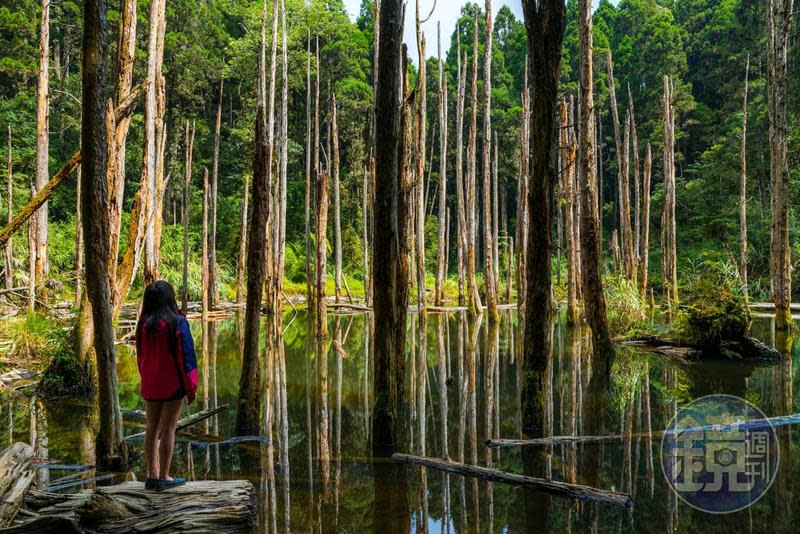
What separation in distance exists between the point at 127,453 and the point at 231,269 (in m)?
24.8

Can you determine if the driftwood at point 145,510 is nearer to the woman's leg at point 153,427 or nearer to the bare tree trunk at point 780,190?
the woman's leg at point 153,427

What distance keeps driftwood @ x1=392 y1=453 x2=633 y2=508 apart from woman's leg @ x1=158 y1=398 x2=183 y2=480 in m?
2.05

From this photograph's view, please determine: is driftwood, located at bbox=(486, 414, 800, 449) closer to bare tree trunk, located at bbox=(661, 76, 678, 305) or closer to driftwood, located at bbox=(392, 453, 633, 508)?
driftwood, located at bbox=(392, 453, 633, 508)

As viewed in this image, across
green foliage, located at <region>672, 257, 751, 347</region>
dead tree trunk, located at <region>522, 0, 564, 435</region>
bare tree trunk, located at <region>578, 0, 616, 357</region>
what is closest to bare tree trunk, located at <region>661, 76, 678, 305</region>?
green foliage, located at <region>672, 257, 751, 347</region>

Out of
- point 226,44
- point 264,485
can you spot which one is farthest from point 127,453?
point 226,44

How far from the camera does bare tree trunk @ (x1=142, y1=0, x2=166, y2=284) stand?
9852 mm

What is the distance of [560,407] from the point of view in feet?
24.2

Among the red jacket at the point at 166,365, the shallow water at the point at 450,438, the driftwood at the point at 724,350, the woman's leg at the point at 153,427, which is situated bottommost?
the shallow water at the point at 450,438

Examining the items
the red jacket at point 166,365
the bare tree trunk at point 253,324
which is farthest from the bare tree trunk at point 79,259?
the red jacket at point 166,365

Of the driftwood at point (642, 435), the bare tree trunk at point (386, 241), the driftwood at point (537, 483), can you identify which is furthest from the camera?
the bare tree trunk at point (386, 241)

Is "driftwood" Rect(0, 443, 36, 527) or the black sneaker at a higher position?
"driftwood" Rect(0, 443, 36, 527)

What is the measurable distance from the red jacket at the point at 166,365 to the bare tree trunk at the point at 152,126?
5.96 m

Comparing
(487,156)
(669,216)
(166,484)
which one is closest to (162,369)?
(166,484)

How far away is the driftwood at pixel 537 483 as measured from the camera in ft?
13.4
